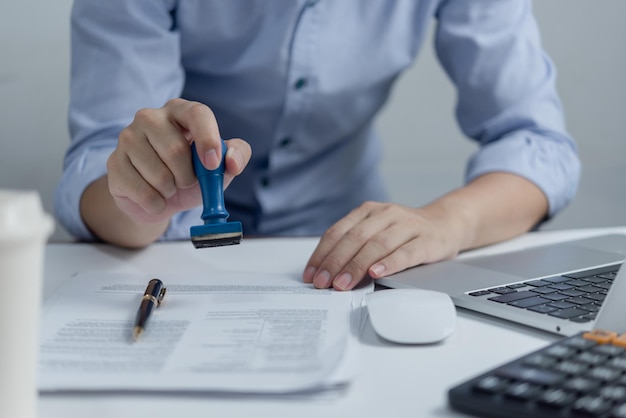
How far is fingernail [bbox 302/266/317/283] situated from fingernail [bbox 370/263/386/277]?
0.05 m

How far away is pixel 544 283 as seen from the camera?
59 cm

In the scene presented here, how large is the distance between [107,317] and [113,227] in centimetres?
24

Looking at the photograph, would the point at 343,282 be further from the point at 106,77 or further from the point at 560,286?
the point at 106,77

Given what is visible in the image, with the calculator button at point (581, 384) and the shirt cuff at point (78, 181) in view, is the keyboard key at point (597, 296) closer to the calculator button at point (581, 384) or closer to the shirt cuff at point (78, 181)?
the calculator button at point (581, 384)

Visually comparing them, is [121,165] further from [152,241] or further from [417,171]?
[417,171]

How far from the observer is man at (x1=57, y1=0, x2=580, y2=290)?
26.6 inches

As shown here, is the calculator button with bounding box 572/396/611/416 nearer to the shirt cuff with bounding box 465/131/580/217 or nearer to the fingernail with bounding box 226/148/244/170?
the fingernail with bounding box 226/148/244/170

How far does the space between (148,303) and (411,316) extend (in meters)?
0.17

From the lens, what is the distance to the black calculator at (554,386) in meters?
0.36

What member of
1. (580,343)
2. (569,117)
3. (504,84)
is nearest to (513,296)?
(580,343)

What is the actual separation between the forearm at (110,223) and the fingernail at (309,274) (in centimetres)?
17

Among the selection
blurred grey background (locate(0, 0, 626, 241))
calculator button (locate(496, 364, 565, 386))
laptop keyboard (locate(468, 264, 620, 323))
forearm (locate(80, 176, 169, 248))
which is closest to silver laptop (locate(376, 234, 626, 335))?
laptop keyboard (locate(468, 264, 620, 323))

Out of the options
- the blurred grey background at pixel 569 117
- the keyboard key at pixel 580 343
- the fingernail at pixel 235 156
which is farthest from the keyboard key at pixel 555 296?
the blurred grey background at pixel 569 117

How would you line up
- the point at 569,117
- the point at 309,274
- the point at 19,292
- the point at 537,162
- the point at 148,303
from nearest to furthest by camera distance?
the point at 19,292, the point at 148,303, the point at 309,274, the point at 537,162, the point at 569,117
